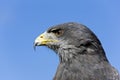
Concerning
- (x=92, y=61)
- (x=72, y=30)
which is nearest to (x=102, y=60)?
(x=92, y=61)

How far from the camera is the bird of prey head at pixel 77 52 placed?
12.3 metres

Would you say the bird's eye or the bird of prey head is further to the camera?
the bird's eye

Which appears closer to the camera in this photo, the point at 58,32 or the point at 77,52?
the point at 77,52

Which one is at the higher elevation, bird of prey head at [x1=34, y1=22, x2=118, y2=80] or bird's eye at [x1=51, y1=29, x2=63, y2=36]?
bird's eye at [x1=51, y1=29, x2=63, y2=36]

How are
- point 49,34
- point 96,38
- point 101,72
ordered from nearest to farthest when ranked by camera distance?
1. point 101,72
2. point 96,38
3. point 49,34

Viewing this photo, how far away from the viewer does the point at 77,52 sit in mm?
12922

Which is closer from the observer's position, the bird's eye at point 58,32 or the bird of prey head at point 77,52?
the bird of prey head at point 77,52

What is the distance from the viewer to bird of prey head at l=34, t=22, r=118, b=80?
1234 cm

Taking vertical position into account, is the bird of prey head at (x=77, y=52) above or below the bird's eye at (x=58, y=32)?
below

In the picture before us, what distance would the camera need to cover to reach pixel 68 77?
40.7 ft

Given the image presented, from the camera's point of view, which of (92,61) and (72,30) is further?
(72,30)

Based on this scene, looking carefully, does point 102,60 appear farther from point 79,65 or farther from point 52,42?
point 52,42

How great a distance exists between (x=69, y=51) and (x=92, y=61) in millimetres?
722

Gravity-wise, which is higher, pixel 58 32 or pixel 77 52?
pixel 58 32
